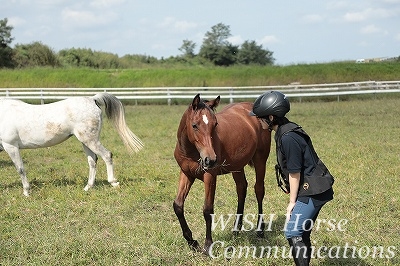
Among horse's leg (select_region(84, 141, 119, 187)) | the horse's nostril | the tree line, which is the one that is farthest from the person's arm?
the tree line

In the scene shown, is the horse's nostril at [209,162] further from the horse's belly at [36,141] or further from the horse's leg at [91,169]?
the horse's belly at [36,141]

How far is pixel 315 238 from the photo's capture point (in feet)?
18.4

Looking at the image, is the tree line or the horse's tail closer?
the horse's tail

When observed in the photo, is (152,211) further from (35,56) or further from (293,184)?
(35,56)

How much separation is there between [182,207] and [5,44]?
39.0 m

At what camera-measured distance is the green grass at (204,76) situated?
31.4 m

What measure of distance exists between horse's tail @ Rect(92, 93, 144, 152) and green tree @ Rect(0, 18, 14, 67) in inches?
1335

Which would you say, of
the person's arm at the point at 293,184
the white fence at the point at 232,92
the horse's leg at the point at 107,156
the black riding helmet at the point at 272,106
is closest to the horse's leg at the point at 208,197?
the black riding helmet at the point at 272,106

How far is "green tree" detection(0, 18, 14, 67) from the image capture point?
3941 centimetres

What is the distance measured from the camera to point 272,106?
420 centimetres

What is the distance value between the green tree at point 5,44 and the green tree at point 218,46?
1723cm

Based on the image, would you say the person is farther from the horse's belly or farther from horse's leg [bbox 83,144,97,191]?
the horse's belly

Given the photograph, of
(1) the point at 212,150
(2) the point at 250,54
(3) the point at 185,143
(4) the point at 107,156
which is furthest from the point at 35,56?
(1) the point at 212,150

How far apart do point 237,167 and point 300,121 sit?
42.6 ft
